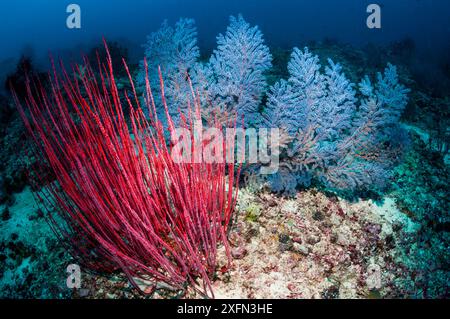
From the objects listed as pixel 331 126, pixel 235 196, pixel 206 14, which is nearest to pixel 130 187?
pixel 235 196

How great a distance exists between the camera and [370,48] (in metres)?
10.4

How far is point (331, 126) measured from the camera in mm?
2992

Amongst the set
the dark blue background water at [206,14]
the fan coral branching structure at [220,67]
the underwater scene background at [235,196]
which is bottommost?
the underwater scene background at [235,196]

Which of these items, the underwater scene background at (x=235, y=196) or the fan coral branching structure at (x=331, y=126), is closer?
the underwater scene background at (x=235, y=196)

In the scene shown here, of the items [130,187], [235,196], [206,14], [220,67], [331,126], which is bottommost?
[235,196]

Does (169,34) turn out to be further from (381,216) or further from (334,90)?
(381,216)

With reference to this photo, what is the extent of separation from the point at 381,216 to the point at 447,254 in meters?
0.75

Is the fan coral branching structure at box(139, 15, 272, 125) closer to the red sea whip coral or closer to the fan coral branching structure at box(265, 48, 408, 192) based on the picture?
the fan coral branching structure at box(265, 48, 408, 192)

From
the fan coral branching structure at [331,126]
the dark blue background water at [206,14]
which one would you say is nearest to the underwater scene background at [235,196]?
the fan coral branching structure at [331,126]

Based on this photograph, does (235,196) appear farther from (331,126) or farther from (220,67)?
(220,67)

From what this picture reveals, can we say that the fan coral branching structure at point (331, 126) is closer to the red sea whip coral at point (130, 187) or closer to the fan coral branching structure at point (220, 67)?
the fan coral branching structure at point (220, 67)

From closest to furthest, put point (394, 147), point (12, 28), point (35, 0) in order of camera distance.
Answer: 1. point (394, 147)
2. point (12, 28)
3. point (35, 0)

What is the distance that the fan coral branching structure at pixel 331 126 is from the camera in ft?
9.71
